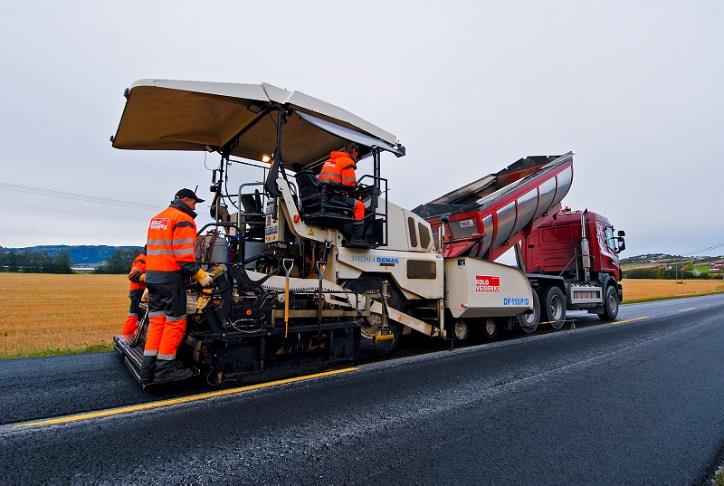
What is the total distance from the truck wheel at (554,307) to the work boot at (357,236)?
16.8 ft

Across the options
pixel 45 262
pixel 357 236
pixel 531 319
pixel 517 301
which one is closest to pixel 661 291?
pixel 531 319

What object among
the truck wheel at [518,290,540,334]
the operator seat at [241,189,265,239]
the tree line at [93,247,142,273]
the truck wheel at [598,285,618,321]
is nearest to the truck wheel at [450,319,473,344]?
the truck wheel at [518,290,540,334]

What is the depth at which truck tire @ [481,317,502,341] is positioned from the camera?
687 cm

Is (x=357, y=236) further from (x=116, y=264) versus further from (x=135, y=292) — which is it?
(x=116, y=264)

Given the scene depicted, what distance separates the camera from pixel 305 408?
3.17 metres

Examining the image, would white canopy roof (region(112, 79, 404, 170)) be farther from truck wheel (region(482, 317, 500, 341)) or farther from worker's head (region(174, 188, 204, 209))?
truck wheel (region(482, 317, 500, 341))

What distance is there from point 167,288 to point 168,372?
72 centimetres

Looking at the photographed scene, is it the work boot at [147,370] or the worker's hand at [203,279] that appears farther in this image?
the worker's hand at [203,279]

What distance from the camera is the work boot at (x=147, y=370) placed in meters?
3.49

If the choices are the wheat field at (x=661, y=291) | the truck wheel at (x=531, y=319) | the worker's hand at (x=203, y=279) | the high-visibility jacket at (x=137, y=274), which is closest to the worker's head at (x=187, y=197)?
the worker's hand at (x=203, y=279)

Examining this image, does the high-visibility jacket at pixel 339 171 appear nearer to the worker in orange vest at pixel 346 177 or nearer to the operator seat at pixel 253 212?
the worker in orange vest at pixel 346 177

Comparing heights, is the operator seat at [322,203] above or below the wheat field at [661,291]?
above

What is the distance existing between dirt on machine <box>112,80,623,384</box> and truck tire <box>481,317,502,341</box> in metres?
0.04

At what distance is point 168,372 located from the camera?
3.51 m
